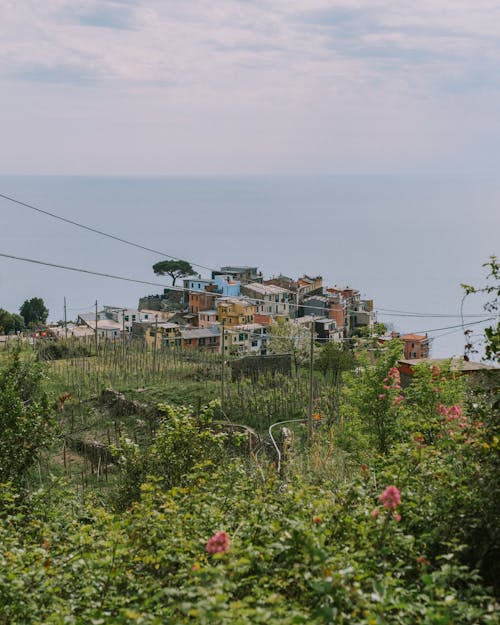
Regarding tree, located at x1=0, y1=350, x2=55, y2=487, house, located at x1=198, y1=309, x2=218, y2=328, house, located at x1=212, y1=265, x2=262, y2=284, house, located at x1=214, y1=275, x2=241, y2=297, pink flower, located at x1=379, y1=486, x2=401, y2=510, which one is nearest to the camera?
pink flower, located at x1=379, y1=486, x2=401, y2=510

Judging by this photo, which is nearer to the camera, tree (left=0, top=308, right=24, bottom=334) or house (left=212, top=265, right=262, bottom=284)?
tree (left=0, top=308, right=24, bottom=334)

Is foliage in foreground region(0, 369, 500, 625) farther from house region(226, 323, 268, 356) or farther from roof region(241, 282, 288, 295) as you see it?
roof region(241, 282, 288, 295)

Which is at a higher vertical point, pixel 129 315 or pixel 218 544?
pixel 129 315

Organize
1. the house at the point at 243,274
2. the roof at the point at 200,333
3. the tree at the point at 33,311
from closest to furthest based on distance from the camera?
Result: the roof at the point at 200,333 → the tree at the point at 33,311 → the house at the point at 243,274

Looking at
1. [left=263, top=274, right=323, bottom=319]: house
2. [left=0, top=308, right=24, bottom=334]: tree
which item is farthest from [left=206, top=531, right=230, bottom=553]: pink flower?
[left=263, top=274, right=323, bottom=319]: house

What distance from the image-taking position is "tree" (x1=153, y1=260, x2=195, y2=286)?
86250 millimetres

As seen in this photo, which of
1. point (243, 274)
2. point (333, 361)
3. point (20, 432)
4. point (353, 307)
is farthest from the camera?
point (243, 274)

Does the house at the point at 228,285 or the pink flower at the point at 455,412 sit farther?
the house at the point at 228,285

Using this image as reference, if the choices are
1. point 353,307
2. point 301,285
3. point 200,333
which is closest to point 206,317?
point 301,285

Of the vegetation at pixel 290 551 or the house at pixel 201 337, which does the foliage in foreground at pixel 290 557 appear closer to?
the vegetation at pixel 290 551

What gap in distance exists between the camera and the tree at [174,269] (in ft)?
283

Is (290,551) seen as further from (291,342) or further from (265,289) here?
(265,289)

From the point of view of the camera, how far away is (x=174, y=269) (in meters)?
87.5

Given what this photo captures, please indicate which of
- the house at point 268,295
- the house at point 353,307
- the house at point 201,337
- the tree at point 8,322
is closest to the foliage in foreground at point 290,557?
the house at point 201,337
